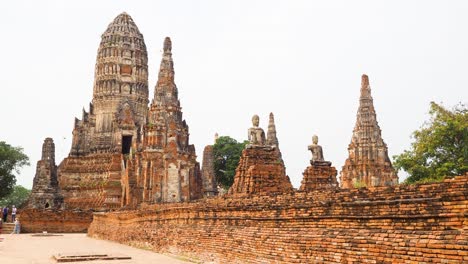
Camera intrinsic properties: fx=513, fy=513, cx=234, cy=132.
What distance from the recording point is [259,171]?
14.1m

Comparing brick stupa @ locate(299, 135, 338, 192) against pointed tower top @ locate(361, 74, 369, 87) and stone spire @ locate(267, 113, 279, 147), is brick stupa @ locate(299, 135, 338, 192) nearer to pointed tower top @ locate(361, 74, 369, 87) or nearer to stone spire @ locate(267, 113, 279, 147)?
stone spire @ locate(267, 113, 279, 147)

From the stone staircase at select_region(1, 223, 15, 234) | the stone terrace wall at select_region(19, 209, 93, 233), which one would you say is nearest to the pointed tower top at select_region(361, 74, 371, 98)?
the stone terrace wall at select_region(19, 209, 93, 233)

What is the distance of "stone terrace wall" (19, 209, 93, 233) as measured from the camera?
33.9 metres

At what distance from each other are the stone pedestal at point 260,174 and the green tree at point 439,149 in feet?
44.5

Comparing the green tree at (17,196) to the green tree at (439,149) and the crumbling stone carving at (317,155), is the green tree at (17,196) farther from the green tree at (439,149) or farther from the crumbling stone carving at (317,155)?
the crumbling stone carving at (317,155)

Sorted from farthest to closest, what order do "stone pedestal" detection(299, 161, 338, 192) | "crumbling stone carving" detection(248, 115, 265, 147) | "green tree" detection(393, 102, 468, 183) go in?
"green tree" detection(393, 102, 468, 183), "crumbling stone carving" detection(248, 115, 265, 147), "stone pedestal" detection(299, 161, 338, 192)

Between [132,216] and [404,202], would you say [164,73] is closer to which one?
[132,216]

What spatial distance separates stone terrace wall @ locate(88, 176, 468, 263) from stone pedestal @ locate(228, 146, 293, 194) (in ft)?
2.26

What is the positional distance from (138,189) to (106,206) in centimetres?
805

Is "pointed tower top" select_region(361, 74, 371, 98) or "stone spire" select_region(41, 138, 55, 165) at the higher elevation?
"pointed tower top" select_region(361, 74, 371, 98)

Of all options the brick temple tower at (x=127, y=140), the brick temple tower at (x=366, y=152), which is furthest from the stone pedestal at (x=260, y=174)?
the brick temple tower at (x=366, y=152)

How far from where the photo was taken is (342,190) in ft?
31.1

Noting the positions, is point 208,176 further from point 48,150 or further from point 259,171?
point 259,171

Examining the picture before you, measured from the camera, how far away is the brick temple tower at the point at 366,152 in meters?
40.8
